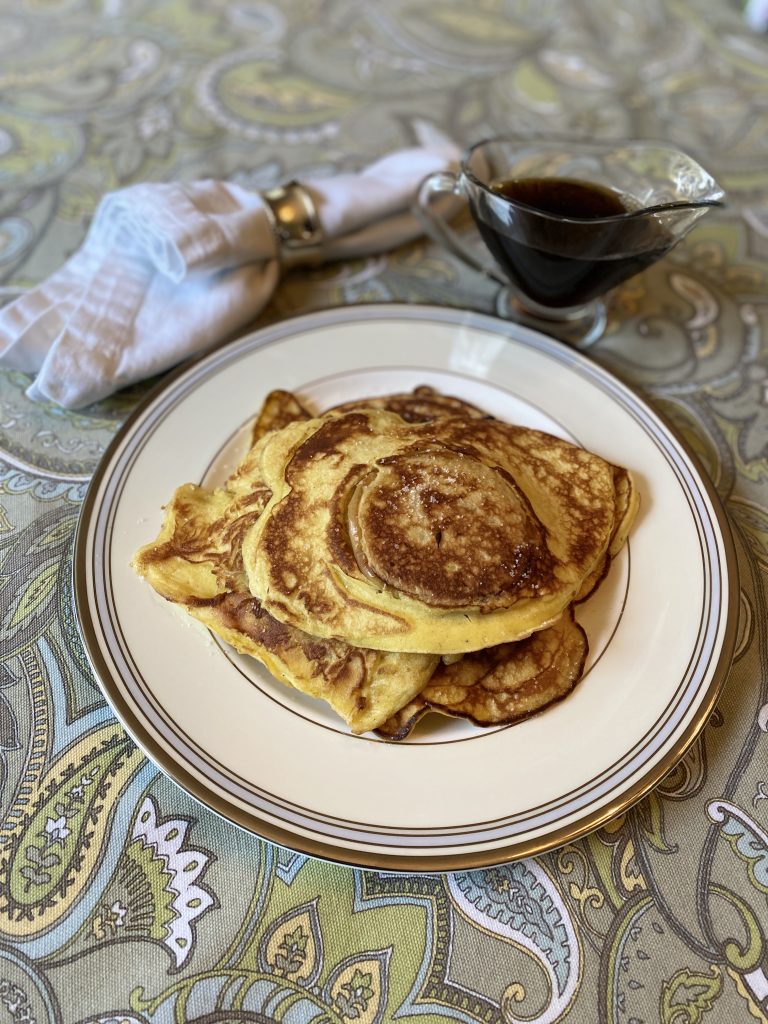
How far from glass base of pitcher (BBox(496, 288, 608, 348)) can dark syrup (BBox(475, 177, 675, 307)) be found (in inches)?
4.6

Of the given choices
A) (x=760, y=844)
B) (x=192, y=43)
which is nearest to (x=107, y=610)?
(x=760, y=844)

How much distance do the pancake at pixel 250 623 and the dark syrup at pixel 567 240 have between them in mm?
896

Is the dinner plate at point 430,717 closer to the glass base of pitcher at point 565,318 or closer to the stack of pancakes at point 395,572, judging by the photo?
the stack of pancakes at point 395,572

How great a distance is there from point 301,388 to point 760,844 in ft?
4.47

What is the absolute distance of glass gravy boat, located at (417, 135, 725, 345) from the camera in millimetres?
1806

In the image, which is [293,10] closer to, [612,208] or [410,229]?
[410,229]

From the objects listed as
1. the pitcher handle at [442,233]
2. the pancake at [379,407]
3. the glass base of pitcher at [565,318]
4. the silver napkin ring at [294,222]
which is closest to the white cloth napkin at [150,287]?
the silver napkin ring at [294,222]

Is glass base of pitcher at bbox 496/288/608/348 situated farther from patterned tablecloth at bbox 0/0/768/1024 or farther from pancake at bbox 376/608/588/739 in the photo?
pancake at bbox 376/608/588/739

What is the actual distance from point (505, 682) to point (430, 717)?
0.16m

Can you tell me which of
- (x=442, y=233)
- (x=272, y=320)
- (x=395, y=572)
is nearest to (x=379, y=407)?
(x=272, y=320)

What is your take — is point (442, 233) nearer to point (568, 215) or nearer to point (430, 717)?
point (568, 215)

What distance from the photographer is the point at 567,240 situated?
1.80 metres

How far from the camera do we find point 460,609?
1345mm

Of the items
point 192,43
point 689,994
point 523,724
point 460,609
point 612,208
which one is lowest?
point 689,994
